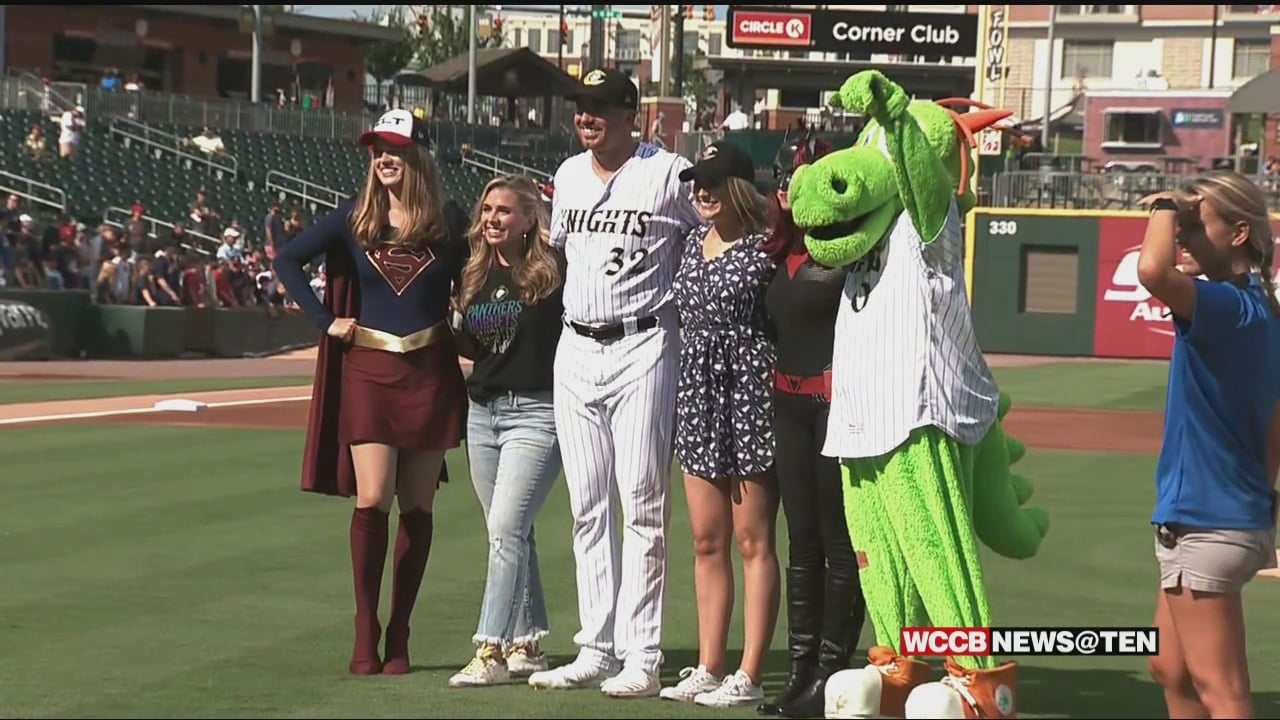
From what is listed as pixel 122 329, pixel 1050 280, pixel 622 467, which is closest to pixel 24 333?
pixel 122 329

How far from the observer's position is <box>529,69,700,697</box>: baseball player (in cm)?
682

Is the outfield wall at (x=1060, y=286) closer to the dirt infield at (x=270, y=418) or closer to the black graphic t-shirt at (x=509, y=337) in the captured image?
the dirt infield at (x=270, y=418)

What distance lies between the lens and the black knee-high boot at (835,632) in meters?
6.48

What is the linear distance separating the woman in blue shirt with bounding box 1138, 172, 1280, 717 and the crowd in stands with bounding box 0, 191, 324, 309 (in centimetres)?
2327

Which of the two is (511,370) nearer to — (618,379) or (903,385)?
(618,379)

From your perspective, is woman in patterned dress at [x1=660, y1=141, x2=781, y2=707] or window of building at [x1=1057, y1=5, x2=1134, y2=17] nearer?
woman in patterned dress at [x1=660, y1=141, x2=781, y2=707]

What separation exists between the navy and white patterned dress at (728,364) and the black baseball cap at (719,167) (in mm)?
242

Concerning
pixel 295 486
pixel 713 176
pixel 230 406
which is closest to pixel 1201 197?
pixel 713 176

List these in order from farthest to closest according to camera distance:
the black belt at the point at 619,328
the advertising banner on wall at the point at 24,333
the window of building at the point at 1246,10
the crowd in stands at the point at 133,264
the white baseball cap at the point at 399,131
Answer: the window of building at the point at 1246,10 → the crowd in stands at the point at 133,264 → the advertising banner on wall at the point at 24,333 → the white baseball cap at the point at 399,131 → the black belt at the point at 619,328

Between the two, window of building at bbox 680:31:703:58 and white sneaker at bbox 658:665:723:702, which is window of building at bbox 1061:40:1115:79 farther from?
white sneaker at bbox 658:665:723:702

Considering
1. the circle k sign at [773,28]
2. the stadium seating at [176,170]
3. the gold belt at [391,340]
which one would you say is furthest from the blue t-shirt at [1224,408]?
the circle k sign at [773,28]

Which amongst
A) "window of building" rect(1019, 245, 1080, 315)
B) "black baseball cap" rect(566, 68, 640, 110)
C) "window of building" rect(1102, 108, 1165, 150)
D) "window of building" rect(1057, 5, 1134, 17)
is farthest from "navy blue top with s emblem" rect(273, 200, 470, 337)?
"window of building" rect(1057, 5, 1134, 17)

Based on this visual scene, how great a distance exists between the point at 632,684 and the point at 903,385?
5.16ft

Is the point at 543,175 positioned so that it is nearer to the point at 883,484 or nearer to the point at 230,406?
the point at 230,406
